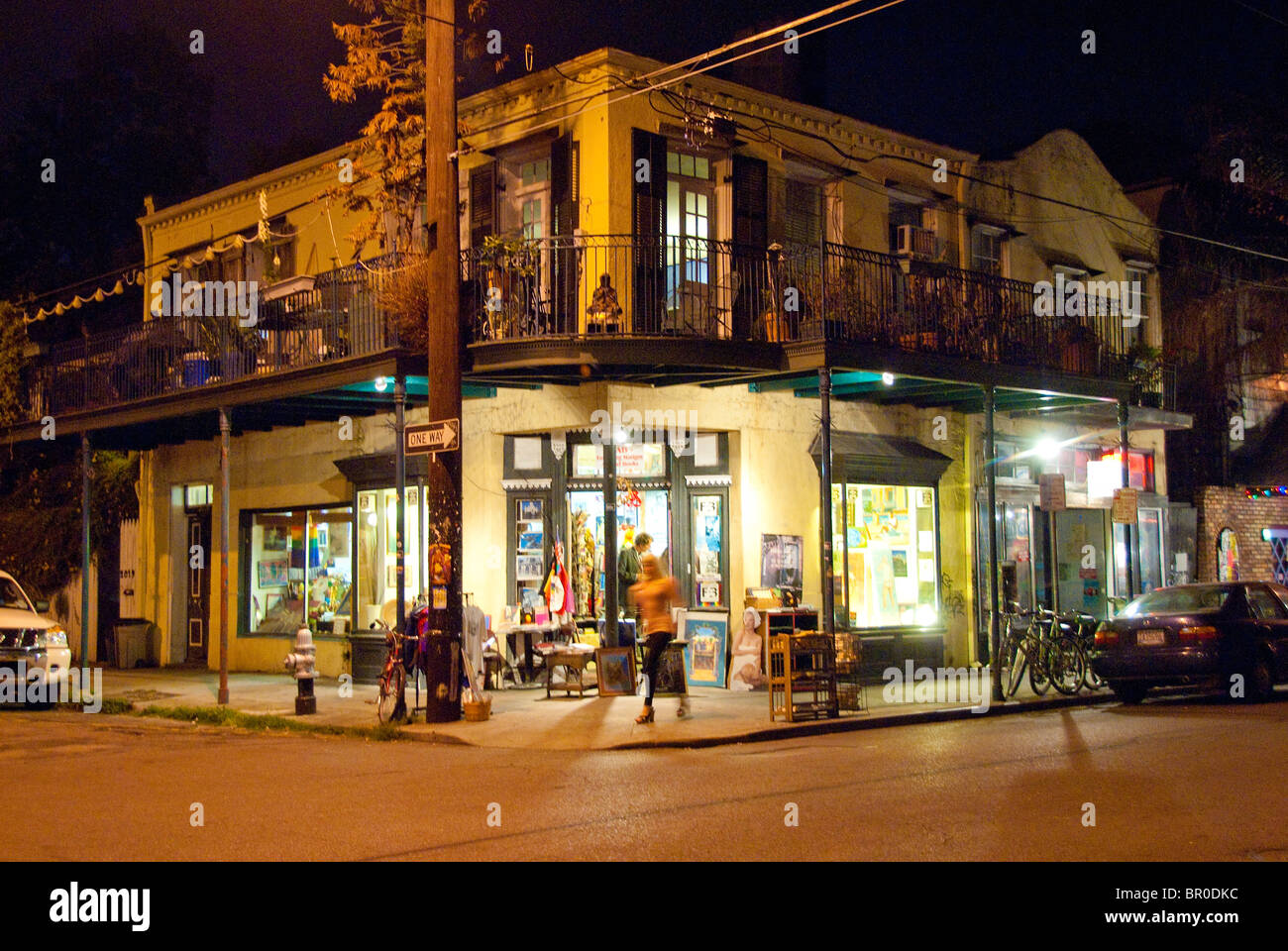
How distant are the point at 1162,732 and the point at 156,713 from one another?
455 inches

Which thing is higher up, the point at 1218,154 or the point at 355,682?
the point at 1218,154

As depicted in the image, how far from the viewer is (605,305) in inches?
597

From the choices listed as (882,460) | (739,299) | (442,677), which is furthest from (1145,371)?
(442,677)

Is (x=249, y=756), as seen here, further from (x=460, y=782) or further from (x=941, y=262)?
(x=941, y=262)

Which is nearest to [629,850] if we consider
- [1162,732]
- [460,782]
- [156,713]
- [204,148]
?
[460,782]

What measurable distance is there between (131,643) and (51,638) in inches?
220

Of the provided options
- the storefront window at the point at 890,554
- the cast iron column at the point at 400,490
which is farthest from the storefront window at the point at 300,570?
the storefront window at the point at 890,554

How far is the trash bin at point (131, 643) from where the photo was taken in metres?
21.8

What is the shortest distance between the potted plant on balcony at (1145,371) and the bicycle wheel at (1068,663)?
16.6 ft

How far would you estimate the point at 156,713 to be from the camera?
15711 millimetres

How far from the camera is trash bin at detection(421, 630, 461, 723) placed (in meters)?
13.6

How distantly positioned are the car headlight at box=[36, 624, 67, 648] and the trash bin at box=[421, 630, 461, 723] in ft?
19.3

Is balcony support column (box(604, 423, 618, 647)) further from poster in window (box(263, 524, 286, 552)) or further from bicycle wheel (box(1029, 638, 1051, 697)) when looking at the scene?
poster in window (box(263, 524, 286, 552))

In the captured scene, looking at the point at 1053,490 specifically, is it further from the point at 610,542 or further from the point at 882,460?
the point at 610,542
